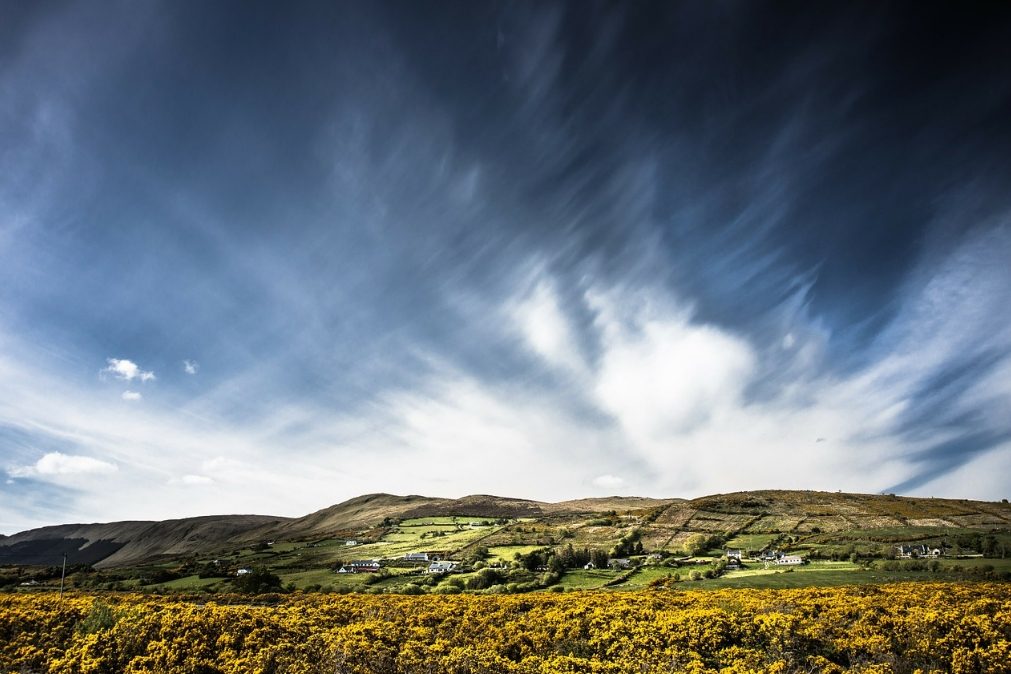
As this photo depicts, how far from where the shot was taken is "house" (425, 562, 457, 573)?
248 ft

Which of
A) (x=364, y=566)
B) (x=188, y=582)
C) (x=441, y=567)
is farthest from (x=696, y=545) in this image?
(x=188, y=582)

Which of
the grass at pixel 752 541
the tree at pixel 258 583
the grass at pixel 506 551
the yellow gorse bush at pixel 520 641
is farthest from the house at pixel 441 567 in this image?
the yellow gorse bush at pixel 520 641

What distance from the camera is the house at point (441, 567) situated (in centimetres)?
7550

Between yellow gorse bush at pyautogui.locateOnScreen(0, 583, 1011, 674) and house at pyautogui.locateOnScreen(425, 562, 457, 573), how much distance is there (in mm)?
60238

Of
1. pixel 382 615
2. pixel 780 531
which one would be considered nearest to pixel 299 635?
pixel 382 615

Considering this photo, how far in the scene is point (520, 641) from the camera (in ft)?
54.3

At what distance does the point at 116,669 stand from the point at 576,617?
14.6m

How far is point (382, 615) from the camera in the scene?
69.3 feet

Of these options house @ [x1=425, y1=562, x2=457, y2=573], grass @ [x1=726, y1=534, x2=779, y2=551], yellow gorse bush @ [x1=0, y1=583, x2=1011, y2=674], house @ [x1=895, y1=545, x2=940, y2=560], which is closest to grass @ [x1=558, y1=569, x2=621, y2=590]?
house @ [x1=425, y1=562, x2=457, y2=573]

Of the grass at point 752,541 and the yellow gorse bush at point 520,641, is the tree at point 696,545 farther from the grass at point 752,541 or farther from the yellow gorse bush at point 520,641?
the yellow gorse bush at point 520,641

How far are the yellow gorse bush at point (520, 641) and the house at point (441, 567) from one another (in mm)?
60238

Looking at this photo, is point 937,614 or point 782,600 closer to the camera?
point 937,614

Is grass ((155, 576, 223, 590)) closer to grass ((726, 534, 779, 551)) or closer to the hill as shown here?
the hill

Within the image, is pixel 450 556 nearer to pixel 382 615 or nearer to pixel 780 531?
pixel 780 531
